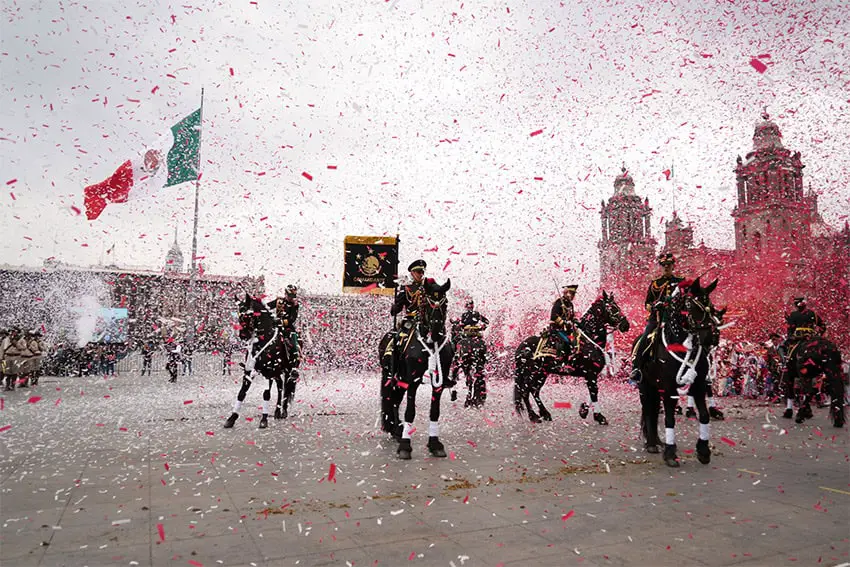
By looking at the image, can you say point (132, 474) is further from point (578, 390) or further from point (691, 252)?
point (691, 252)

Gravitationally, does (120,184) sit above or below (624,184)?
below

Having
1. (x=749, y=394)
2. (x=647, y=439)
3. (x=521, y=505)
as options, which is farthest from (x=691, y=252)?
(x=521, y=505)

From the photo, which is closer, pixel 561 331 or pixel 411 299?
pixel 411 299

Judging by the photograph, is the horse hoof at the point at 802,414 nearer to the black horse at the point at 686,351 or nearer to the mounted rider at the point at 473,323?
the black horse at the point at 686,351

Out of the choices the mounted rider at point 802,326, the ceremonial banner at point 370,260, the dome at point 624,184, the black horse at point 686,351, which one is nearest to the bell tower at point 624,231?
the dome at point 624,184

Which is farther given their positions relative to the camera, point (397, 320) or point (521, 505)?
point (397, 320)

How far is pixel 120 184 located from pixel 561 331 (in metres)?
14.3

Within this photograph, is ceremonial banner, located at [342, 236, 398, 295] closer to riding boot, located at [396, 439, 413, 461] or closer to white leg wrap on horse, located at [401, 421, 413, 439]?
white leg wrap on horse, located at [401, 421, 413, 439]

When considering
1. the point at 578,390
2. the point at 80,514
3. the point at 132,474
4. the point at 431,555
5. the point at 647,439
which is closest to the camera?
the point at 431,555

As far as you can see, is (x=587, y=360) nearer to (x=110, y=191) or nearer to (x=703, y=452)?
(x=703, y=452)

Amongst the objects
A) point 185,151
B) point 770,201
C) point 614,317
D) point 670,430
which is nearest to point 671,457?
point 670,430

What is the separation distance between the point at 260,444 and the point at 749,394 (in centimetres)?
1543

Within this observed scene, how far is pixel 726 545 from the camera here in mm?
4266

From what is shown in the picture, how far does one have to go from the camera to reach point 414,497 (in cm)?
556
